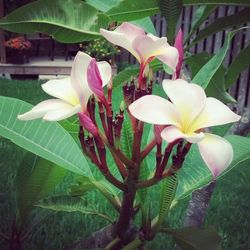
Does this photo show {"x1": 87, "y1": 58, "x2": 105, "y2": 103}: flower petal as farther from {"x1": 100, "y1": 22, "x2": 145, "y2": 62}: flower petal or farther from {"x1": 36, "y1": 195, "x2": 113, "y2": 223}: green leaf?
{"x1": 36, "y1": 195, "x2": 113, "y2": 223}: green leaf

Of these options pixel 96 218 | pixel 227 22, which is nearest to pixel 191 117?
pixel 227 22

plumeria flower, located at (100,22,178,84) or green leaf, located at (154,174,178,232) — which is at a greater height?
plumeria flower, located at (100,22,178,84)

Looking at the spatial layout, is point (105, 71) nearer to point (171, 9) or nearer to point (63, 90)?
point (63, 90)

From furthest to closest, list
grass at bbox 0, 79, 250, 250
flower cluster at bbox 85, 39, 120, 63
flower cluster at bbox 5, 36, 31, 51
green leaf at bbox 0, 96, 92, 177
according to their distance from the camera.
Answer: flower cluster at bbox 5, 36, 31, 51 → flower cluster at bbox 85, 39, 120, 63 → grass at bbox 0, 79, 250, 250 → green leaf at bbox 0, 96, 92, 177

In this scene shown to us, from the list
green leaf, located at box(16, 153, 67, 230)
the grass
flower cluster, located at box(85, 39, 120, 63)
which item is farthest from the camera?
flower cluster, located at box(85, 39, 120, 63)

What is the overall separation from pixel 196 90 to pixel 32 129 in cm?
33

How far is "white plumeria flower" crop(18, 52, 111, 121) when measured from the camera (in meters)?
0.78

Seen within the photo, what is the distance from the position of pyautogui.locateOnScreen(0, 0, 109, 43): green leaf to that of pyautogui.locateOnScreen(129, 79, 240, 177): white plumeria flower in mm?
480

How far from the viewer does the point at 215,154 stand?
68 cm

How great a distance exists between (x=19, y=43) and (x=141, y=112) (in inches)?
323

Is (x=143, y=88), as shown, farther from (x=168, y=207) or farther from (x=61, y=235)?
(x=61, y=235)

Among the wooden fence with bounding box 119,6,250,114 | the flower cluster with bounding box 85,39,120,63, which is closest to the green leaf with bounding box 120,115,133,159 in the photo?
the wooden fence with bounding box 119,6,250,114

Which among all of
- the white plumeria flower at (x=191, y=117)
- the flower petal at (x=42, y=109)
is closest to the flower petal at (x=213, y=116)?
the white plumeria flower at (x=191, y=117)

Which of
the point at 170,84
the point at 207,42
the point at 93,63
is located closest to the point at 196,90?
the point at 170,84
